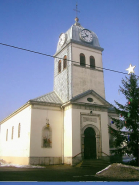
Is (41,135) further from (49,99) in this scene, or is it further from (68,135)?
(49,99)

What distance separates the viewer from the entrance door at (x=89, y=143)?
22047 millimetres

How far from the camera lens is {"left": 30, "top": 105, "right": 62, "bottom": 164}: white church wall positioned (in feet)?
70.1

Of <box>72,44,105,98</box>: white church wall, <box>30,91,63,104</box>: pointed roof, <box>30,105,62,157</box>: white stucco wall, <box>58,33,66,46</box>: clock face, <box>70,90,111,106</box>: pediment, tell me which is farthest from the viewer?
<box>58,33,66,46</box>: clock face

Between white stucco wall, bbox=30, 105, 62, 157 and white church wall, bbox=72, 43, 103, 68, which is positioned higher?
white church wall, bbox=72, 43, 103, 68

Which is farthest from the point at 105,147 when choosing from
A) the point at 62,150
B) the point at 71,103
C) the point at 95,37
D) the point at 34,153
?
the point at 95,37

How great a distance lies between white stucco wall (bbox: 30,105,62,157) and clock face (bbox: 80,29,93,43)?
32.6ft

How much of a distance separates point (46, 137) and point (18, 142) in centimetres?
481

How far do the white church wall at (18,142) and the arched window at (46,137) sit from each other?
156 cm

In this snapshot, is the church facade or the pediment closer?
the church facade

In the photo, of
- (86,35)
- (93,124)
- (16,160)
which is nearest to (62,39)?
(86,35)

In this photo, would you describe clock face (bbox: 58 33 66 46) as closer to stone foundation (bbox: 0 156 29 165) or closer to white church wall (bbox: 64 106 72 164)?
white church wall (bbox: 64 106 72 164)

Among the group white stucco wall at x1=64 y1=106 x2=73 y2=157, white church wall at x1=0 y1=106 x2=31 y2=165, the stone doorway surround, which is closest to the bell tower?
white stucco wall at x1=64 y1=106 x2=73 y2=157

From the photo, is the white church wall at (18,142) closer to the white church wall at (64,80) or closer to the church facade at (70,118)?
the church facade at (70,118)

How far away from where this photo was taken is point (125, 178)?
37.7ft
